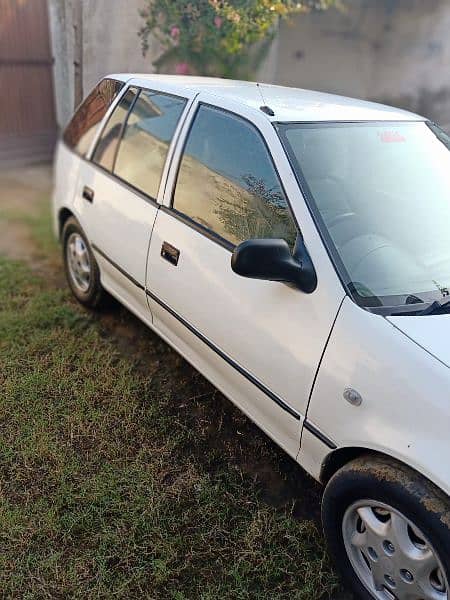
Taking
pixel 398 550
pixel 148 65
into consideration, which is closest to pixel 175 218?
pixel 398 550

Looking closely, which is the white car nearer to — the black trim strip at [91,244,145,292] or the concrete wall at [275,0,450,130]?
the black trim strip at [91,244,145,292]

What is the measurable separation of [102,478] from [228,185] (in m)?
1.47

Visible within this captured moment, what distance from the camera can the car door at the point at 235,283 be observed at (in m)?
2.04

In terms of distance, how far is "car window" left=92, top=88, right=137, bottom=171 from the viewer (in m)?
3.22

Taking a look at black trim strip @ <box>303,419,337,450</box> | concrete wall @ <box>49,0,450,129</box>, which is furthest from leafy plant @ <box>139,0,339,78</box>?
black trim strip @ <box>303,419,337,450</box>

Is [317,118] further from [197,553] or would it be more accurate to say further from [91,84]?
[91,84]

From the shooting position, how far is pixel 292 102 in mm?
2615

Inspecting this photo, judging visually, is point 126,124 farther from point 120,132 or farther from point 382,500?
point 382,500

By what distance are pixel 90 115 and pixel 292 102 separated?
5.14 ft

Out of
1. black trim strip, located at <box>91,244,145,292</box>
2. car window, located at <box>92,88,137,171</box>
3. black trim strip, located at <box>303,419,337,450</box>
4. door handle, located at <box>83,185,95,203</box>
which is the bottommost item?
black trim strip, located at <box>91,244,145,292</box>

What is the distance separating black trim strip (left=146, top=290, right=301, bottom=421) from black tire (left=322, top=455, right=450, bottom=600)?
0.30m

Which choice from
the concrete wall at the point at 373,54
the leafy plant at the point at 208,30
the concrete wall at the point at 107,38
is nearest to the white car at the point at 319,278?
the concrete wall at the point at 107,38

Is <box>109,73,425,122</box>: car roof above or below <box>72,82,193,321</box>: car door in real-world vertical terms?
above

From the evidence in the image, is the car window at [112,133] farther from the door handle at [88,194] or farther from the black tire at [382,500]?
the black tire at [382,500]
